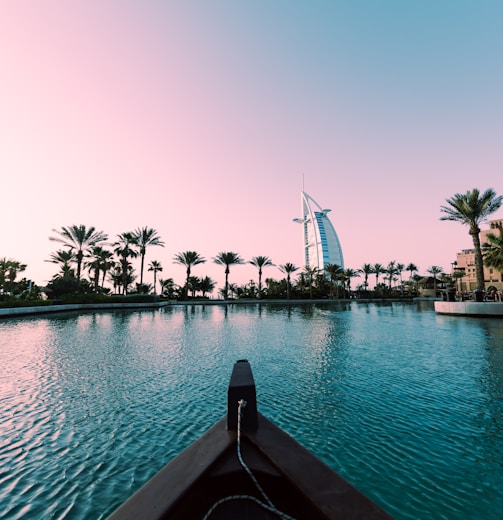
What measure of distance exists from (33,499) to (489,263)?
42854mm

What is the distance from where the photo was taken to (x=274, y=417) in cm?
604

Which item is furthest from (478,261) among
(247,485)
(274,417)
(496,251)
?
(247,485)

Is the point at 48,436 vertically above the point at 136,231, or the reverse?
the point at 136,231

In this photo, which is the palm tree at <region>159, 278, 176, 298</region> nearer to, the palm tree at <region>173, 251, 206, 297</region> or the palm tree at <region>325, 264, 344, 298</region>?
the palm tree at <region>173, 251, 206, 297</region>

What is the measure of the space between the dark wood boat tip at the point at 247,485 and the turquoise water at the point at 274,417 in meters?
1.55

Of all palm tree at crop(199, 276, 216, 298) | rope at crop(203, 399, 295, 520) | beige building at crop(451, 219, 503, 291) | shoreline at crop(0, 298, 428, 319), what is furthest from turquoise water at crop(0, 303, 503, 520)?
beige building at crop(451, 219, 503, 291)

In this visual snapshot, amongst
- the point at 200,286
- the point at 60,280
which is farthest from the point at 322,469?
the point at 200,286

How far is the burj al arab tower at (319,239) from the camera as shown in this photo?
12044cm

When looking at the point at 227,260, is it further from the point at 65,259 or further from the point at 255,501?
the point at 255,501

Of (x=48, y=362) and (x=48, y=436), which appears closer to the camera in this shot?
(x=48, y=436)

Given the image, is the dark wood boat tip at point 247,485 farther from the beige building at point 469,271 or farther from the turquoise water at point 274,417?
the beige building at point 469,271

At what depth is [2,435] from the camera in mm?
5391

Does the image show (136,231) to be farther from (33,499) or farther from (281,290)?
(33,499)

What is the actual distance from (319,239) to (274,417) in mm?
119063
